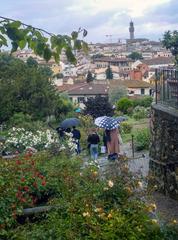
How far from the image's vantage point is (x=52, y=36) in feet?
9.55

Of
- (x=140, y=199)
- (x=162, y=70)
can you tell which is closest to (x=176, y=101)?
(x=162, y=70)

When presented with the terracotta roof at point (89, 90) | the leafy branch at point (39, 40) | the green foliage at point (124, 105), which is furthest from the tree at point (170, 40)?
the terracotta roof at point (89, 90)

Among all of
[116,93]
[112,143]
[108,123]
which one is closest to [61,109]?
[116,93]

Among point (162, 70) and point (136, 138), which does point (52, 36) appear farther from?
point (136, 138)

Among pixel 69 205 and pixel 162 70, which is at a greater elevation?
pixel 162 70

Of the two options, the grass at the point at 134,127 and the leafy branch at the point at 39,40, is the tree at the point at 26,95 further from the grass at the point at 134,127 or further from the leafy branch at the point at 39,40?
the leafy branch at the point at 39,40

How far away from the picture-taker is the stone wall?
34.3 ft

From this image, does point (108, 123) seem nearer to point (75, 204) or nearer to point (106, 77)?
point (75, 204)

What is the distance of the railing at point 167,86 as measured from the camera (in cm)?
1098

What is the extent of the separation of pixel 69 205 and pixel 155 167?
17.5 feet

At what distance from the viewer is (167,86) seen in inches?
451

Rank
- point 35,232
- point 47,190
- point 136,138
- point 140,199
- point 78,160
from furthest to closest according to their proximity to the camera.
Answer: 1. point 136,138
2. point 78,160
3. point 47,190
4. point 140,199
5. point 35,232

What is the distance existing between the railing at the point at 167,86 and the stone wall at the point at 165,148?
0.18 m

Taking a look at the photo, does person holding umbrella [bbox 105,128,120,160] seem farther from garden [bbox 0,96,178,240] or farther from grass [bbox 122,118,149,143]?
grass [bbox 122,118,149,143]
